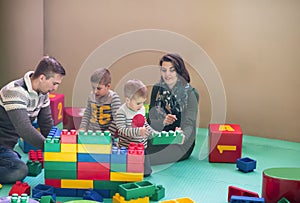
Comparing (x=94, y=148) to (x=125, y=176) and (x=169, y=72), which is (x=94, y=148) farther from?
(x=169, y=72)

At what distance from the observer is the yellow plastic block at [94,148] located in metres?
1.76

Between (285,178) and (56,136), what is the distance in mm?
786

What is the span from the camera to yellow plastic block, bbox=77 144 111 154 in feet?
5.77

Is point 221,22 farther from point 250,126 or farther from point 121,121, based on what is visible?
point 121,121

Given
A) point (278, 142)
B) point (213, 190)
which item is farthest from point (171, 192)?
point (278, 142)

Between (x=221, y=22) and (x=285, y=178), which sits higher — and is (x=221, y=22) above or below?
above

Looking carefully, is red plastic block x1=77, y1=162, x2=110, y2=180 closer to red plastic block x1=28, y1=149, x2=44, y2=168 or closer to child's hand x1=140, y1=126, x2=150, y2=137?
child's hand x1=140, y1=126, x2=150, y2=137

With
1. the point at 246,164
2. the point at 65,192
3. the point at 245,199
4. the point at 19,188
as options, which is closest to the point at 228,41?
the point at 246,164

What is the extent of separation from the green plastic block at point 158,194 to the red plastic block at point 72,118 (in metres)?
0.71

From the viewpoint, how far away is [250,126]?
2.64m

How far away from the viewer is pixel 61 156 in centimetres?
177

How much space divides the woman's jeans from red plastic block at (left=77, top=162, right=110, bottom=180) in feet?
0.81

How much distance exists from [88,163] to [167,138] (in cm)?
42

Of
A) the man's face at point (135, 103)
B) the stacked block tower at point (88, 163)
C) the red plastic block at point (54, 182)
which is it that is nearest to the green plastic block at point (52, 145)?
the stacked block tower at point (88, 163)
